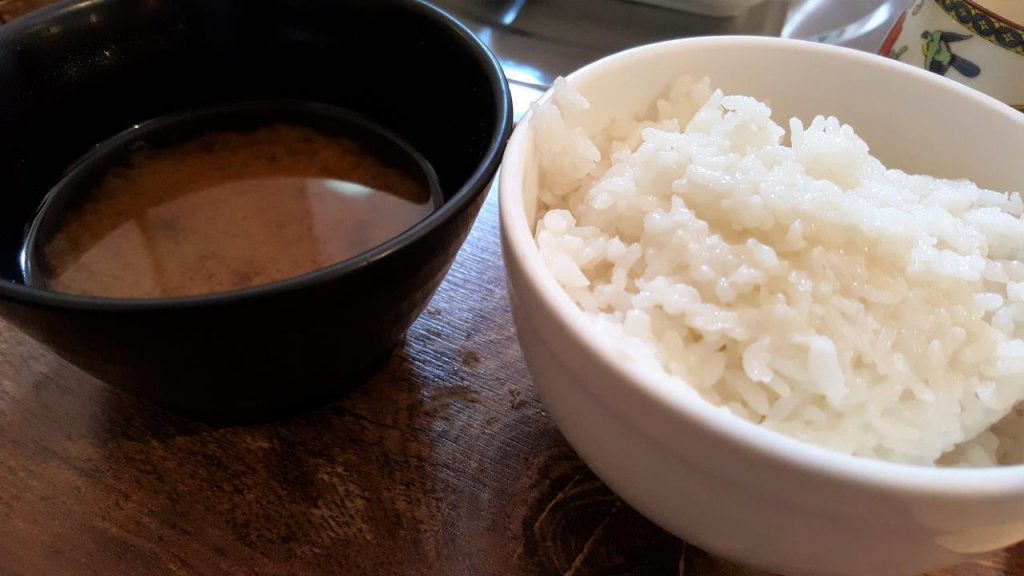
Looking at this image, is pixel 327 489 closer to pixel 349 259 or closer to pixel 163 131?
pixel 349 259

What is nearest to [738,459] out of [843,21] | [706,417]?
[706,417]

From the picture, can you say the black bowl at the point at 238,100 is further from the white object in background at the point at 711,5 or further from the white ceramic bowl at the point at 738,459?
the white object in background at the point at 711,5

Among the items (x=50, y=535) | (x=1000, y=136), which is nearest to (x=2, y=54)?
(x=50, y=535)

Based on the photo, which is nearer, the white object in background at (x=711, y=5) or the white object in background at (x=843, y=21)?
the white object in background at (x=711, y=5)

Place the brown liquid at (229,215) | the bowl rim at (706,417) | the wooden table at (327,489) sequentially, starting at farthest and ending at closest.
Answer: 1. the brown liquid at (229,215)
2. the wooden table at (327,489)
3. the bowl rim at (706,417)

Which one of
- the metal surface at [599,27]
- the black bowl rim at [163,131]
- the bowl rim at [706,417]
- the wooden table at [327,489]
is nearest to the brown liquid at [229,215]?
the black bowl rim at [163,131]

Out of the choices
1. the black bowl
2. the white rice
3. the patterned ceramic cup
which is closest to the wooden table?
the black bowl
